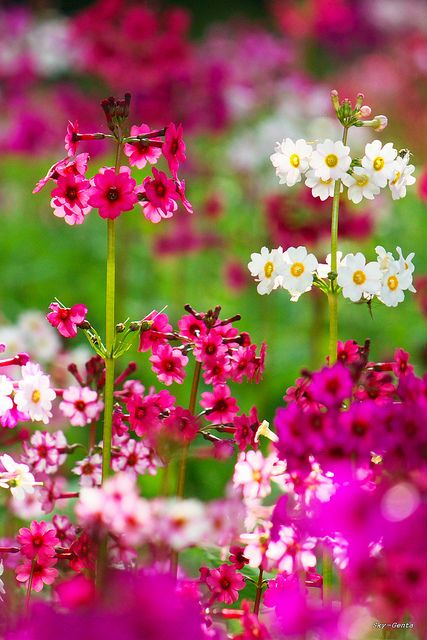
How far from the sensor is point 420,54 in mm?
5953

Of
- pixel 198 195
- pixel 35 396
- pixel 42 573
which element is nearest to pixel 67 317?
pixel 35 396

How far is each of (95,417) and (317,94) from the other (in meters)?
3.34

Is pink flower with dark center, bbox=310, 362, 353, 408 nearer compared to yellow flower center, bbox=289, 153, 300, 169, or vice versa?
pink flower with dark center, bbox=310, 362, 353, 408

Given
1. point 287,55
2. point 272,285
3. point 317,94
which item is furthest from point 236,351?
point 287,55

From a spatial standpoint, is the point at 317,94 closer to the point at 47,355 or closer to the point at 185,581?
the point at 47,355

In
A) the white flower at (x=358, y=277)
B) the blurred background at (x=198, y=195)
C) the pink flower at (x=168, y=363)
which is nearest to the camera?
the white flower at (x=358, y=277)

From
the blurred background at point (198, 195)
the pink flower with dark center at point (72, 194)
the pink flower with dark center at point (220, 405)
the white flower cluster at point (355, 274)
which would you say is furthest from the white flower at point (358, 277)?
the blurred background at point (198, 195)

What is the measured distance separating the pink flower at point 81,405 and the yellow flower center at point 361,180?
1.56ft

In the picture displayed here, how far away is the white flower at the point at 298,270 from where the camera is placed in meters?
1.27

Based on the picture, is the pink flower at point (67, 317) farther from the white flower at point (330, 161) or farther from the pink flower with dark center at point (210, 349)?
the white flower at point (330, 161)

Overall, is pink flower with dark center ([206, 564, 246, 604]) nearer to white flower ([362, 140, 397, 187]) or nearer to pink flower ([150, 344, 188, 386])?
pink flower ([150, 344, 188, 386])

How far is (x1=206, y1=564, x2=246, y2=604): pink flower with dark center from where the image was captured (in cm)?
130

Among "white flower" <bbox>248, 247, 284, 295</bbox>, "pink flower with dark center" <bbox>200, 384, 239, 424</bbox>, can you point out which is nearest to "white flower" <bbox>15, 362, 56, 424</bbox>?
"pink flower with dark center" <bbox>200, 384, 239, 424</bbox>

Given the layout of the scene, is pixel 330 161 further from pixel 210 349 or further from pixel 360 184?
pixel 210 349
